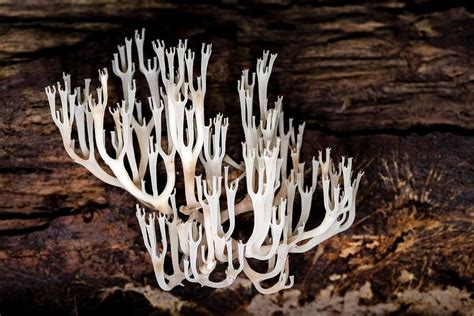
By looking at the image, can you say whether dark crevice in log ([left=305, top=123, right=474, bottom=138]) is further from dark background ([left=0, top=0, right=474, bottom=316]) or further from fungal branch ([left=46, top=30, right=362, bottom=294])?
fungal branch ([left=46, top=30, right=362, bottom=294])

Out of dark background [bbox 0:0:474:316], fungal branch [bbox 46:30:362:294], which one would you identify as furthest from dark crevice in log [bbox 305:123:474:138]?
fungal branch [bbox 46:30:362:294]

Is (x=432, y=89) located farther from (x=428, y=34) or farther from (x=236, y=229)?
(x=236, y=229)

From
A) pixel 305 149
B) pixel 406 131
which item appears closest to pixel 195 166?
pixel 305 149

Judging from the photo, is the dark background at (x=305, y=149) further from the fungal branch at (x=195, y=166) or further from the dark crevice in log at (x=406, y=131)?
the fungal branch at (x=195, y=166)

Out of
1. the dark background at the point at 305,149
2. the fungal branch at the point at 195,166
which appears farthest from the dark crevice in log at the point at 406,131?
the fungal branch at the point at 195,166

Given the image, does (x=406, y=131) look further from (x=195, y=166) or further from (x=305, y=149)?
(x=195, y=166)

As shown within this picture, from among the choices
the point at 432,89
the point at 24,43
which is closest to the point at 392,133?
the point at 432,89
